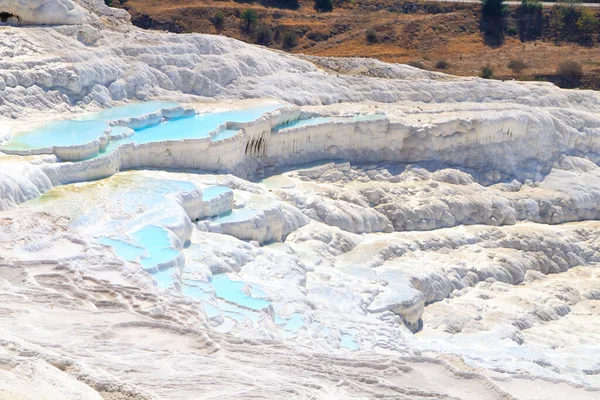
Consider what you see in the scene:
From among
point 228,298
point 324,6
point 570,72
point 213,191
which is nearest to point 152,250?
point 228,298

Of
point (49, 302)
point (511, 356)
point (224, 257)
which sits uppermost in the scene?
point (49, 302)

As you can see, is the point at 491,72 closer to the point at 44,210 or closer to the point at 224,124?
the point at 224,124

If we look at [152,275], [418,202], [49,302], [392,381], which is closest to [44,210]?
[152,275]

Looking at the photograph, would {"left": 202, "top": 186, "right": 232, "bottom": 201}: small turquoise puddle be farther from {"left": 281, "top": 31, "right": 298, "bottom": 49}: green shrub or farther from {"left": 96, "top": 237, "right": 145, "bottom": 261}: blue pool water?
{"left": 281, "top": 31, "right": 298, "bottom": 49}: green shrub

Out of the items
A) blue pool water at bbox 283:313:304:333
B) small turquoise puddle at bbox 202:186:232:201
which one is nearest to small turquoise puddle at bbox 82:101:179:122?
small turquoise puddle at bbox 202:186:232:201

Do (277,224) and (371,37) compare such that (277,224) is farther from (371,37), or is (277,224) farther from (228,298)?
(371,37)

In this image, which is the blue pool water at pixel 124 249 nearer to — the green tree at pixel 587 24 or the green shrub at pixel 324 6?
the green tree at pixel 587 24

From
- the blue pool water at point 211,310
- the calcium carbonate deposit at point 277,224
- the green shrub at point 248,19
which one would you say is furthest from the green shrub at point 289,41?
the blue pool water at point 211,310
